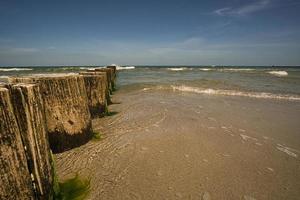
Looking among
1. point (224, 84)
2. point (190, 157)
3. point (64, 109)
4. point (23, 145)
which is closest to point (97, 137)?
point (64, 109)

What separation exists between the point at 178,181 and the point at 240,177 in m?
0.81

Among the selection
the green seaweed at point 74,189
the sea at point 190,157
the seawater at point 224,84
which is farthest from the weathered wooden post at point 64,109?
the seawater at point 224,84

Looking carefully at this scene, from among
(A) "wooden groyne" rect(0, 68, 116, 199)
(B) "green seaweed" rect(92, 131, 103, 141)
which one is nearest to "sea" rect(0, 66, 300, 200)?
(B) "green seaweed" rect(92, 131, 103, 141)

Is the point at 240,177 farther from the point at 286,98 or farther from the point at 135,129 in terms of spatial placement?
the point at 286,98

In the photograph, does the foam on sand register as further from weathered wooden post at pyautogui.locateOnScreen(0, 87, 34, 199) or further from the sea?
weathered wooden post at pyautogui.locateOnScreen(0, 87, 34, 199)

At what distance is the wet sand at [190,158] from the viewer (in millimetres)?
2721

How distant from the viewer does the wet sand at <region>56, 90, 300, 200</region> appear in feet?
8.93

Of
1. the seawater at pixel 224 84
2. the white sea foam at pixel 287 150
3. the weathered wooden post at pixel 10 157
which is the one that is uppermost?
the weathered wooden post at pixel 10 157

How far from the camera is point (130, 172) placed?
10.1ft

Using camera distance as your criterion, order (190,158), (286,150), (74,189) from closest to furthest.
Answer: (74,189) < (190,158) < (286,150)

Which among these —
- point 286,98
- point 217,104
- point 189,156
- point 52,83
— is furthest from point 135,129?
point 286,98

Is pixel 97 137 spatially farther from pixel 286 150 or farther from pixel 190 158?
pixel 286 150

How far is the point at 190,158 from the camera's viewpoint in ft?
11.6

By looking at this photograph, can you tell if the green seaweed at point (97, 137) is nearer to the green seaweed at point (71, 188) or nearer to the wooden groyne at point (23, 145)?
the green seaweed at point (71, 188)
